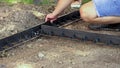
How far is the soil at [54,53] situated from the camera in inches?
140

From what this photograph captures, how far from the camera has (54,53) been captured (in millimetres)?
3883

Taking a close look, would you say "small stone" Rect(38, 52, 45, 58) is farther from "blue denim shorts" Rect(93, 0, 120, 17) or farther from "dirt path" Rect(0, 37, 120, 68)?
"blue denim shorts" Rect(93, 0, 120, 17)

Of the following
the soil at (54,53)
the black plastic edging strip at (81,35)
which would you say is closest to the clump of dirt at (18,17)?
the soil at (54,53)

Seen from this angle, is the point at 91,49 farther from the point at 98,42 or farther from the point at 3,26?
the point at 3,26

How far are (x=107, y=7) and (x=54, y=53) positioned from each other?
83 cm

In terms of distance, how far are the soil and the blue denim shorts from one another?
396 millimetres

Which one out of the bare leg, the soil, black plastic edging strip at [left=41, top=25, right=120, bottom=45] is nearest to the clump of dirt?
the soil

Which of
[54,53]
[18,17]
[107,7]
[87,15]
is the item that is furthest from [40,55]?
[18,17]

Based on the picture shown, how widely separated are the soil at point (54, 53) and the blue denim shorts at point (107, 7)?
396mm

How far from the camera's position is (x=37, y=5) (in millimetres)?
5402

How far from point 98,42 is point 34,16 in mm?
1241

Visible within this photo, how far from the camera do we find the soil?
11.7ft

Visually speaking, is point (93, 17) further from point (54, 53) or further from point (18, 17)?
point (18, 17)

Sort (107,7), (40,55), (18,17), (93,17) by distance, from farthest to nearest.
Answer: (18,17) < (93,17) < (107,7) < (40,55)
